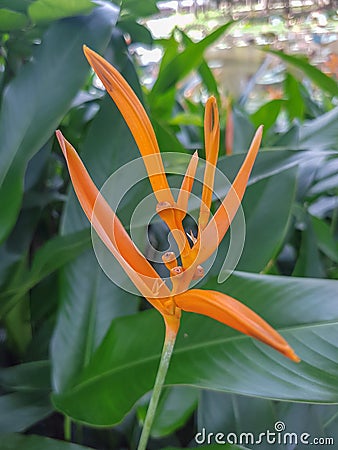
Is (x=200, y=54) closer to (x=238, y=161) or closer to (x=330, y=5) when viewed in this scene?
(x=238, y=161)

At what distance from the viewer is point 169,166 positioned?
324 millimetres

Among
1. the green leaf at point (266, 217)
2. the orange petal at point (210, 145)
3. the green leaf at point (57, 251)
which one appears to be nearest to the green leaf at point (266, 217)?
the green leaf at point (266, 217)

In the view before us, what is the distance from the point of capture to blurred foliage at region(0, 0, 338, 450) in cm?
32

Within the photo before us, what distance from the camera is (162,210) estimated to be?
186mm

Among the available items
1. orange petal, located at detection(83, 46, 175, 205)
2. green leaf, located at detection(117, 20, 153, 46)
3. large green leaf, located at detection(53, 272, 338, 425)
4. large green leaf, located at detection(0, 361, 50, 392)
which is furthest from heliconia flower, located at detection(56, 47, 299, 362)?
green leaf, located at detection(117, 20, 153, 46)

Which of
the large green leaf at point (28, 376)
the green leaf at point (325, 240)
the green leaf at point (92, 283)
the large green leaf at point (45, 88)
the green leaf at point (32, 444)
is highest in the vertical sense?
the large green leaf at point (45, 88)

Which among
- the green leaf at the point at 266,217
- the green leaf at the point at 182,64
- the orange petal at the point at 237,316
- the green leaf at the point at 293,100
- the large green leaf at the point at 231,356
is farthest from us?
the green leaf at the point at 293,100

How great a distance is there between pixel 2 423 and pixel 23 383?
0.11ft

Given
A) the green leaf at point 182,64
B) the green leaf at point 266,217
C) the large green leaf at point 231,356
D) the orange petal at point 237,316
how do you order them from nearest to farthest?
the orange petal at point 237,316 < the large green leaf at point 231,356 < the green leaf at point 266,217 < the green leaf at point 182,64

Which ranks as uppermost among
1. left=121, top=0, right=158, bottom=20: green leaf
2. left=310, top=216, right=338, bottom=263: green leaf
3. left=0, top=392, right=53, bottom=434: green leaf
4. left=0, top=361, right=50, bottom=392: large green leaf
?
left=121, top=0, right=158, bottom=20: green leaf

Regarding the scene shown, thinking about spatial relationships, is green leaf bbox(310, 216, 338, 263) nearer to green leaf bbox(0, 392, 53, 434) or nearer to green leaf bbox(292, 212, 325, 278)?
green leaf bbox(292, 212, 325, 278)

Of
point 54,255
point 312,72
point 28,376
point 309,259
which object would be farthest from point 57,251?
point 312,72

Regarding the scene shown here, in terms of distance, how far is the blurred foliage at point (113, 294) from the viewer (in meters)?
0.32

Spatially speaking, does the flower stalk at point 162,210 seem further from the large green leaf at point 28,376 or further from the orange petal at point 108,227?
the large green leaf at point 28,376
